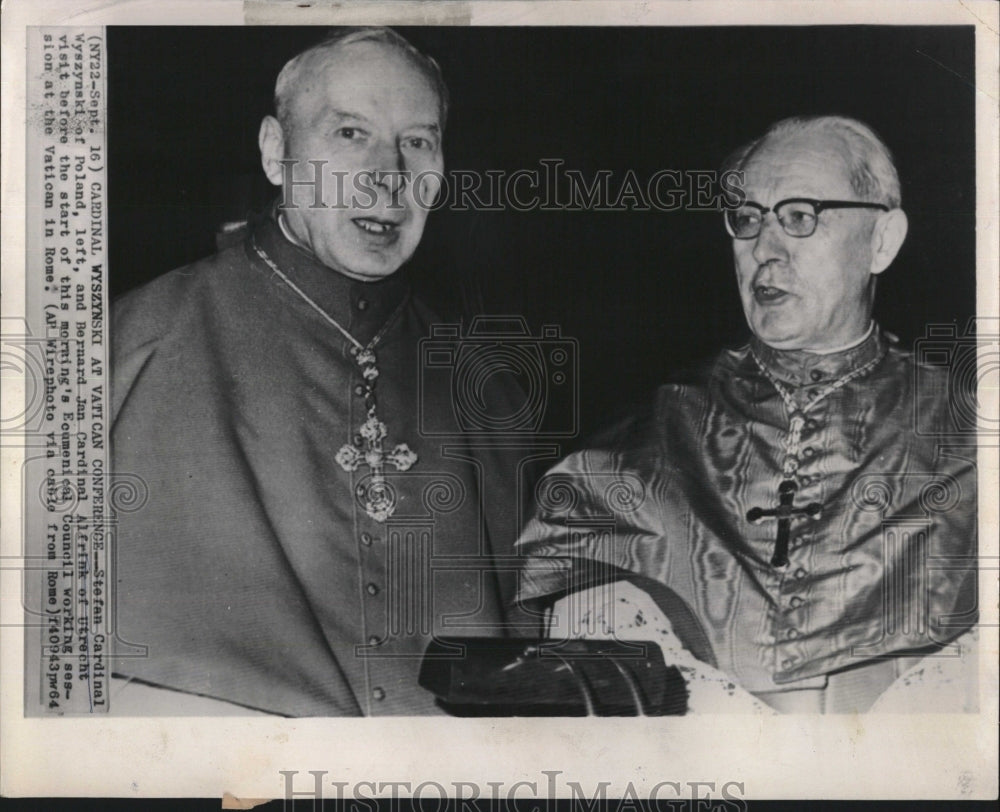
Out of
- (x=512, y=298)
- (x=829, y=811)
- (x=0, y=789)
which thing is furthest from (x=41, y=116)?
(x=829, y=811)

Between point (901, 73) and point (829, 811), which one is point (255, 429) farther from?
point (901, 73)

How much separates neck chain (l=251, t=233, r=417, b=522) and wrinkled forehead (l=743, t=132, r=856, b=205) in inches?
49.8

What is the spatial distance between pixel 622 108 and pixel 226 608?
190 centimetres

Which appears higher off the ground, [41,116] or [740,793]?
[41,116]

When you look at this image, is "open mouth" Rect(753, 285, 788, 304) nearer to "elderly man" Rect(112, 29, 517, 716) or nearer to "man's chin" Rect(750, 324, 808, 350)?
"man's chin" Rect(750, 324, 808, 350)

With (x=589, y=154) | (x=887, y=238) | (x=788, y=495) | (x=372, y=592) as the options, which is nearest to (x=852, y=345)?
(x=887, y=238)

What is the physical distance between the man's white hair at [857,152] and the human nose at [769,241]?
0.18 metres

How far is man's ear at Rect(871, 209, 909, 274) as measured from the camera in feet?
9.73

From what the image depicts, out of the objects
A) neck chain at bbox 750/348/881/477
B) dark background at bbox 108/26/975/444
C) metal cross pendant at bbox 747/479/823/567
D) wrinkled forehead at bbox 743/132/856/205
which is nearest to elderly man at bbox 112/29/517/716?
dark background at bbox 108/26/975/444

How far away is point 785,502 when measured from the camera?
9.63 ft

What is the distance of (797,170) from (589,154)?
2.05ft

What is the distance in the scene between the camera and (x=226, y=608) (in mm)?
2861

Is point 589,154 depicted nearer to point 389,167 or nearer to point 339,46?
point 389,167

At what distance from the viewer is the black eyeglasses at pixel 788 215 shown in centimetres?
293
